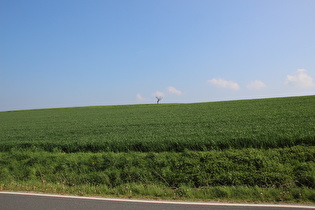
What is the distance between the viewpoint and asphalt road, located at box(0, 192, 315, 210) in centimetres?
454

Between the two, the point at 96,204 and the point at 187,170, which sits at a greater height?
the point at 187,170

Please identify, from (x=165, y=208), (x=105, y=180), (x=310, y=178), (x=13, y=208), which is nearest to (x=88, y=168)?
(x=105, y=180)

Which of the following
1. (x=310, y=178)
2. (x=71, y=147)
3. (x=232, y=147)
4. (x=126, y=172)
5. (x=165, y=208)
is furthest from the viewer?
(x=71, y=147)

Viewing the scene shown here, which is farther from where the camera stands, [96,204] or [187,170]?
[187,170]

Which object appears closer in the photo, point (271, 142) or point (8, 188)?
point (8, 188)

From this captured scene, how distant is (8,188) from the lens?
6543mm

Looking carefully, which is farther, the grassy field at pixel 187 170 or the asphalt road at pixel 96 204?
the grassy field at pixel 187 170

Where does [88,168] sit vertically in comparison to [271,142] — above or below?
below

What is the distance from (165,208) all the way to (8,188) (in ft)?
17.5

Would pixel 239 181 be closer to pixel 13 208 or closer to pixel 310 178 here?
pixel 310 178

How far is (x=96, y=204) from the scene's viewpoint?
498 centimetres

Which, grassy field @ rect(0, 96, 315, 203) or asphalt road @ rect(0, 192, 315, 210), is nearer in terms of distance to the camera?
asphalt road @ rect(0, 192, 315, 210)

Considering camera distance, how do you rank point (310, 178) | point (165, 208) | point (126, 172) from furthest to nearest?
point (126, 172) → point (310, 178) → point (165, 208)

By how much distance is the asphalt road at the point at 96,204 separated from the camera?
4.54 meters
